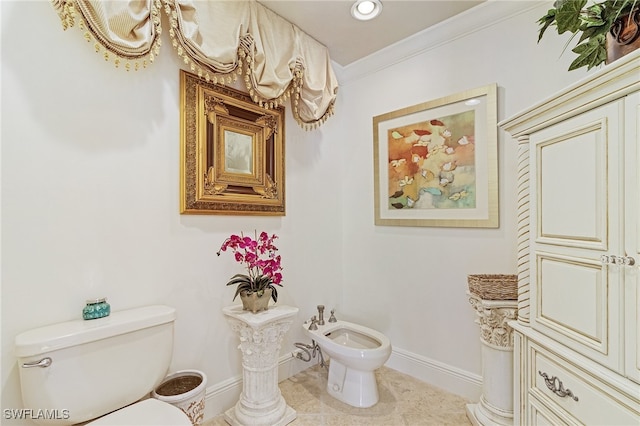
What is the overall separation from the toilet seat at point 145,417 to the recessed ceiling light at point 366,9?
225 cm

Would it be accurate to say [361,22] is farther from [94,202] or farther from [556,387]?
[556,387]

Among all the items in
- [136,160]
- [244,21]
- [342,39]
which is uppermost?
[342,39]

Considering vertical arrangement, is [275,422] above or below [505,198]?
below

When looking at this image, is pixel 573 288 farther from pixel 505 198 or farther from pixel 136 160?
pixel 136 160

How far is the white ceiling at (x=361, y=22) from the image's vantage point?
1818mm

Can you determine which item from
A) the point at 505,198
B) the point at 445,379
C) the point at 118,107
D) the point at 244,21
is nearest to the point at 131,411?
the point at 118,107

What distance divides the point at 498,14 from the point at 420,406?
7.89ft

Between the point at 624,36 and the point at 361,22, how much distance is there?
1441 mm

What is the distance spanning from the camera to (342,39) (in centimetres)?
216

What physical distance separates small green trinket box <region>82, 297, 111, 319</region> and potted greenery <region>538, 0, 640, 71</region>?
210 cm

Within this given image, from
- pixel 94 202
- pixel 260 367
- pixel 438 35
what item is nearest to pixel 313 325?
pixel 260 367

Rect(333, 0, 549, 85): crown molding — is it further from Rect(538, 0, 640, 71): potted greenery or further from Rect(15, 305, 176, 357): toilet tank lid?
Rect(15, 305, 176, 357): toilet tank lid

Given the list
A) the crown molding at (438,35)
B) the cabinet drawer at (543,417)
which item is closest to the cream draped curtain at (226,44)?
the crown molding at (438,35)

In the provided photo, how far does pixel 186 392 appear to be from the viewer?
57.4 inches
